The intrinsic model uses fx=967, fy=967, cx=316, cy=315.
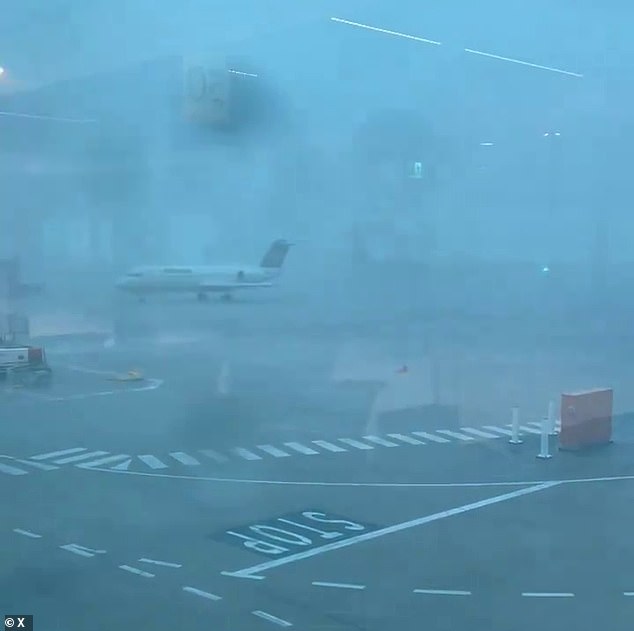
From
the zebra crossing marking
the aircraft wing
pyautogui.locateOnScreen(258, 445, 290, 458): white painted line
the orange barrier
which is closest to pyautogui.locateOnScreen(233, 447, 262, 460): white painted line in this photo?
the zebra crossing marking

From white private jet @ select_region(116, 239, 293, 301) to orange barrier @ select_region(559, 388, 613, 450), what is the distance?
337 cm

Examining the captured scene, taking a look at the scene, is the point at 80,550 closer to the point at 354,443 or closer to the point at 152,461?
the point at 152,461

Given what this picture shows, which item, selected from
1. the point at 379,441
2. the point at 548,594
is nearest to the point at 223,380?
the point at 379,441

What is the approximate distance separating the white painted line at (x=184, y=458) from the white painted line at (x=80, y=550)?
172cm

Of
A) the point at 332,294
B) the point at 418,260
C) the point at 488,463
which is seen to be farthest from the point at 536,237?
the point at 488,463

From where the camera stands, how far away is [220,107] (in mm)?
3840

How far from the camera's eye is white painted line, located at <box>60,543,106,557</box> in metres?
4.16

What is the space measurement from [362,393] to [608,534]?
435cm

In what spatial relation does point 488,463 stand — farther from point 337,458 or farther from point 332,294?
point 332,294

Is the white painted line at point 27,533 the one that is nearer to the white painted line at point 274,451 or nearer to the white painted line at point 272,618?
the white painted line at point 272,618

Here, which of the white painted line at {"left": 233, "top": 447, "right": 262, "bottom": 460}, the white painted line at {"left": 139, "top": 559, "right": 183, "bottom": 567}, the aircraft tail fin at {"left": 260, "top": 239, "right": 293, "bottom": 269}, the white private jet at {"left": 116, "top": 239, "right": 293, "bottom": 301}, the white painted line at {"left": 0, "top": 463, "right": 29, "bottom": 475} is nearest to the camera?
the white painted line at {"left": 139, "top": 559, "right": 183, "bottom": 567}

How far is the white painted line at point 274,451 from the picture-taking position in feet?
22.0

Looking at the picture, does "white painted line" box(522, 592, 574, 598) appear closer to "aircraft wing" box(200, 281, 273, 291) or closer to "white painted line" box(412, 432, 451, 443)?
"aircraft wing" box(200, 281, 273, 291)

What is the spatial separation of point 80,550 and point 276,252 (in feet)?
5.52
